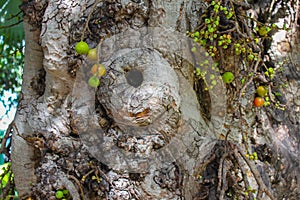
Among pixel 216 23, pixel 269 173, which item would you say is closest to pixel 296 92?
pixel 269 173

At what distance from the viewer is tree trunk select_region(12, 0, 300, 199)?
1.21 meters

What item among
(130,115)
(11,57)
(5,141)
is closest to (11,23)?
(11,57)

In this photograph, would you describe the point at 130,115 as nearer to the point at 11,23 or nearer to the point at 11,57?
the point at 11,23

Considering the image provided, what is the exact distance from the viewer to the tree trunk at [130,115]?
121 cm

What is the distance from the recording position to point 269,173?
1.45 metres

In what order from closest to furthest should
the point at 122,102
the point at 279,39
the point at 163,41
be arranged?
the point at 122,102, the point at 163,41, the point at 279,39

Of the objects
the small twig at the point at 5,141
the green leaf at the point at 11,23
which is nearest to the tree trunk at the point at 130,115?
the small twig at the point at 5,141

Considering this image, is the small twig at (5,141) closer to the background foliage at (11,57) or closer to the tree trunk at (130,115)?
the tree trunk at (130,115)

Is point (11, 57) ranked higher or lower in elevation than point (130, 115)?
higher

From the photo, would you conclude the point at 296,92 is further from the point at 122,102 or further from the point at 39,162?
the point at 39,162

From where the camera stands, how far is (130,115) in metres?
1.17

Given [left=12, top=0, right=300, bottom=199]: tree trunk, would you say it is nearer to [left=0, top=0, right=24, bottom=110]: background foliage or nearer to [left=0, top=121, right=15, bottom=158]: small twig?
[left=0, top=121, right=15, bottom=158]: small twig

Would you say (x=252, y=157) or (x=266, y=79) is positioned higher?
(x=266, y=79)

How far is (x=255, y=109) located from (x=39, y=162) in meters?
0.79
